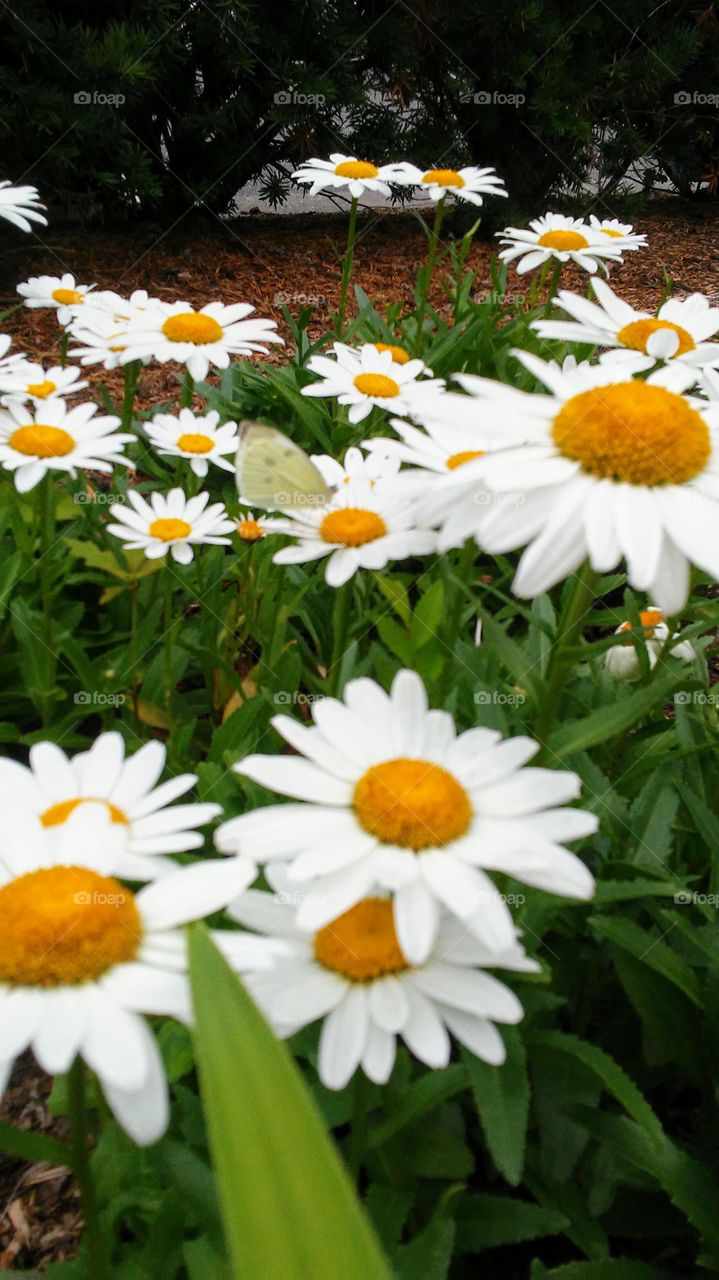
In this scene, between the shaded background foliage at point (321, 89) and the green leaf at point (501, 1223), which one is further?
the shaded background foliage at point (321, 89)

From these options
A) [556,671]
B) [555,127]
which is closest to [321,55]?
[555,127]

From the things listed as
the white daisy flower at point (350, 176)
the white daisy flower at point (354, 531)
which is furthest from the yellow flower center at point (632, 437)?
the white daisy flower at point (350, 176)

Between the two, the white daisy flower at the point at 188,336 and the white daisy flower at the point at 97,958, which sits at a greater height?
the white daisy flower at the point at 188,336

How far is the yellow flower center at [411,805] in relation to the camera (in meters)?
0.75

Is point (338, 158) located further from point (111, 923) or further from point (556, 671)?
point (111, 923)

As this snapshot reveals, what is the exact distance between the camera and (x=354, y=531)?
1.31 m

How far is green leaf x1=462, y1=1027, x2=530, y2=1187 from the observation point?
950 millimetres

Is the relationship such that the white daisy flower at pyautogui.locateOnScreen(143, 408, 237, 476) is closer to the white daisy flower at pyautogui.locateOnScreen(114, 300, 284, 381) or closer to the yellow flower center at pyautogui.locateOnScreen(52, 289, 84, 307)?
the white daisy flower at pyautogui.locateOnScreen(114, 300, 284, 381)

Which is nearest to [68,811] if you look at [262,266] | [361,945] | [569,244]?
[361,945]

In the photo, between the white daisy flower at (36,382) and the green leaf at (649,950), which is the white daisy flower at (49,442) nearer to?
the white daisy flower at (36,382)

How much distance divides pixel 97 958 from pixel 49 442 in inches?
44.9

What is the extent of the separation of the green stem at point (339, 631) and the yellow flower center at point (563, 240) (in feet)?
4.12

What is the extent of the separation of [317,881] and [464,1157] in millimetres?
497

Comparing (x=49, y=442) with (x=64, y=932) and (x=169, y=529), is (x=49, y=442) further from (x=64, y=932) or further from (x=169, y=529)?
(x=64, y=932)
